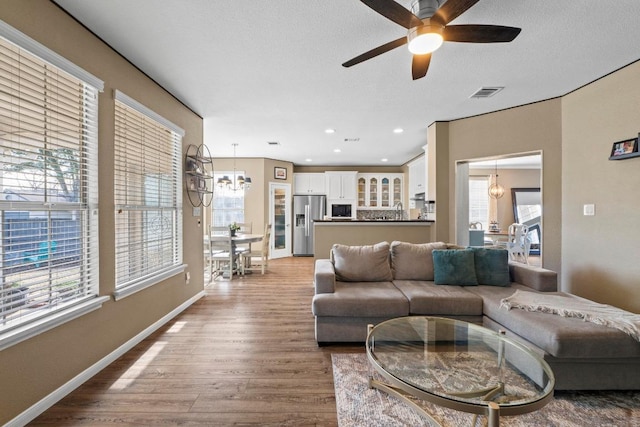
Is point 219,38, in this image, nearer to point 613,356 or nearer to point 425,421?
point 425,421

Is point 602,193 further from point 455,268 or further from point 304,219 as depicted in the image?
point 304,219

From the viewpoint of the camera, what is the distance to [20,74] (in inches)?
66.2

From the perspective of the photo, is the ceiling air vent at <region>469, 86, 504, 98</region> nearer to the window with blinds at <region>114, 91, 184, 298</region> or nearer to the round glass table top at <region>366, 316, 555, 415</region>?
the round glass table top at <region>366, 316, 555, 415</region>

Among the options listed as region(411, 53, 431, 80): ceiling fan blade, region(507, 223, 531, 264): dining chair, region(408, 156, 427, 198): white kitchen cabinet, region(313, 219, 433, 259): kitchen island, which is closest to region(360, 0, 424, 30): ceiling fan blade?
region(411, 53, 431, 80): ceiling fan blade

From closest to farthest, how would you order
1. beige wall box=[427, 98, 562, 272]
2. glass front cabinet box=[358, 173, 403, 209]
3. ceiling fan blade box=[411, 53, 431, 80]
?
1. ceiling fan blade box=[411, 53, 431, 80]
2. beige wall box=[427, 98, 562, 272]
3. glass front cabinet box=[358, 173, 403, 209]

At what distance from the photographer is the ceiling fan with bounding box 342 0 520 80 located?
5.24ft

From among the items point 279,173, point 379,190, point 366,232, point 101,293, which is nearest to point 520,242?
point 366,232

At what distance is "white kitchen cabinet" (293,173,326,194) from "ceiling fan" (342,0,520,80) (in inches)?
245

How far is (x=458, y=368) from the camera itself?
5.70 feet

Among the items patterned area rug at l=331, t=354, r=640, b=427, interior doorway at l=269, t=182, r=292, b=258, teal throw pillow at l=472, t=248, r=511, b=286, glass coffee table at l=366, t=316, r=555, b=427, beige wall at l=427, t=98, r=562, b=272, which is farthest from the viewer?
interior doorway at l=269, t=182, r=292, b=258

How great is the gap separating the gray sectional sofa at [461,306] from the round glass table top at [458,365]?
331mm

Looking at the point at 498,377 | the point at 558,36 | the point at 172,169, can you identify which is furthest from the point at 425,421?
the point at 172,169

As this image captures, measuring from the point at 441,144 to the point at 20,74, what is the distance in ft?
15.1

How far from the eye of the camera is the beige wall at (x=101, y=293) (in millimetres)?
1652
